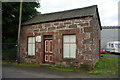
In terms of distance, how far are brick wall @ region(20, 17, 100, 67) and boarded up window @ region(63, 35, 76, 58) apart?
1.11 feet

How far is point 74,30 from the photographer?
30.2ft

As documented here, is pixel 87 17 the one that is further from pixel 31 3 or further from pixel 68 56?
pixel 31 3

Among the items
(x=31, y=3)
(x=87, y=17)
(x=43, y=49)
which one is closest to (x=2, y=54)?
(x=43, y=49)

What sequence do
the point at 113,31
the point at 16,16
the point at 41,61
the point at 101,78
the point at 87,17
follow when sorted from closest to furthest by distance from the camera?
the point at 101,78, the point at 87,17, the point at 41,61, the point at 16,16, the point at 113,31

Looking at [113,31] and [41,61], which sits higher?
[113,31]


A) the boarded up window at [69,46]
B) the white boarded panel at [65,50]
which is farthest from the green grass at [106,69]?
the white boarded panel at [65,50]

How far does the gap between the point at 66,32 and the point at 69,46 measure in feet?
3.93

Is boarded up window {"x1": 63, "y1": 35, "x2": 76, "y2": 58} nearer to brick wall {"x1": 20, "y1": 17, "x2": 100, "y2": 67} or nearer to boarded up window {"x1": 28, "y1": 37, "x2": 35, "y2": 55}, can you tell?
brick wall {"x1": 20, "y1": 17, "x2": 100, "y2": 67}

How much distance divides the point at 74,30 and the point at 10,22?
8.20 m

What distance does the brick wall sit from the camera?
338 inches

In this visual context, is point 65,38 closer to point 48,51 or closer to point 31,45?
point 48,51

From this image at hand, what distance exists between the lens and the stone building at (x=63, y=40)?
28.5ft

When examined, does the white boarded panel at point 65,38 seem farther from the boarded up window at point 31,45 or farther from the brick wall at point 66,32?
the boarded up window at point 31,45

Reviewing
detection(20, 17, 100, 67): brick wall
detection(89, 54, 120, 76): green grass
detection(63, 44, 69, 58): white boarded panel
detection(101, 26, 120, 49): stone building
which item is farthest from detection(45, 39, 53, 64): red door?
detection(101, 26, 120, 49): stone building
